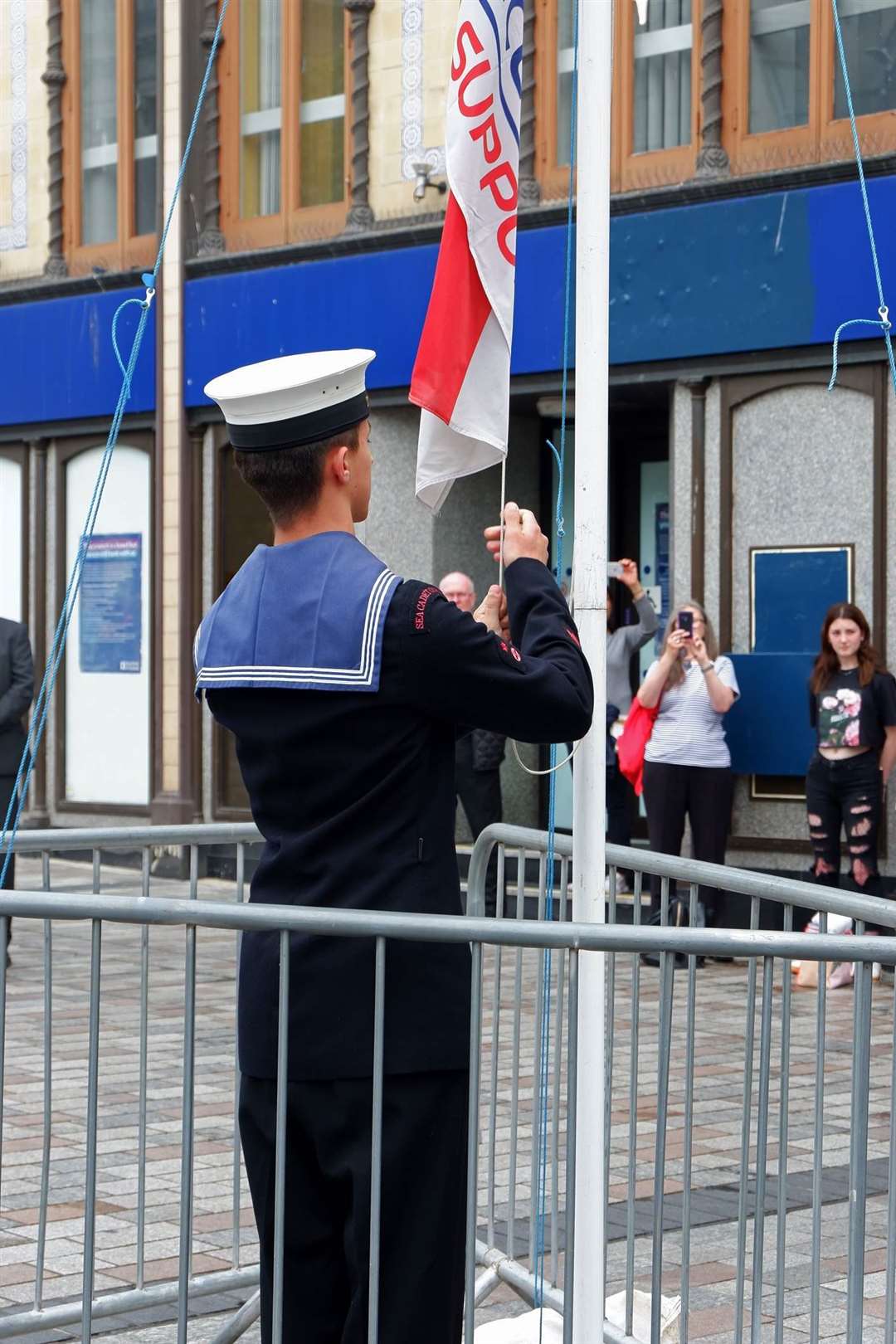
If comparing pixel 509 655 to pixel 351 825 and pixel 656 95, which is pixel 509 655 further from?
pixel 656 95

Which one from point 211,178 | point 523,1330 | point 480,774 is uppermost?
point 211,178

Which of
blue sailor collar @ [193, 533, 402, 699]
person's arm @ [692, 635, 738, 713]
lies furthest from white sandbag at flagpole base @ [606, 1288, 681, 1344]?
person's arm @ [692, 635, 738, 713]

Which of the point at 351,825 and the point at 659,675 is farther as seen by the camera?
the point at 659,675

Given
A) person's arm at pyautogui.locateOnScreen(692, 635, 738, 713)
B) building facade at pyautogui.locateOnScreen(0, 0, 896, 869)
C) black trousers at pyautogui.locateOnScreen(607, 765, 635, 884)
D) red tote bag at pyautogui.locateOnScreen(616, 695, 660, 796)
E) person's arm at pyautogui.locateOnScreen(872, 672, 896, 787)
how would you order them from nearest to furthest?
1. person's arm at pyautogui.locateOnScreen(872, 672, 896, 787)
2. person's arm at pyautogui.locateOnScreen(692, 635, 738, 713)
3. red tote bag at pyautogui.locateOnScreen(616, 695, 660, 796)
4. building facade at pyautogui.locateOnScreen(0, 0, 896, 869)
5. black trousers at pyautogui.locateOnScreen(607, 765, 635, 884)

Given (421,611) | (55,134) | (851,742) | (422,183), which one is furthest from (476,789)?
(421,611)

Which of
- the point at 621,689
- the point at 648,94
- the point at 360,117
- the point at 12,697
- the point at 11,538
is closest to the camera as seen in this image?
the point at 12,697

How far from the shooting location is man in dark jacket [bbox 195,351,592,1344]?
3.15 m

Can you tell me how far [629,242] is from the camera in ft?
40.4

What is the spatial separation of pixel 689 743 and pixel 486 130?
7546mm

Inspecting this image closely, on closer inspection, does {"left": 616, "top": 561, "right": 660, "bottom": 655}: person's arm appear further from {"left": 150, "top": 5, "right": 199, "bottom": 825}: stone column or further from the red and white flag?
the red and white flag

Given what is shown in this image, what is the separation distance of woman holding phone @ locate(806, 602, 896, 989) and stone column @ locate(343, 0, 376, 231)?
5054mm

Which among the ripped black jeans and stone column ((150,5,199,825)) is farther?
stone column ((150,5,199,825))

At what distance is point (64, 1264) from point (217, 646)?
8.98ft

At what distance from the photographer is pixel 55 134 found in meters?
16.4
